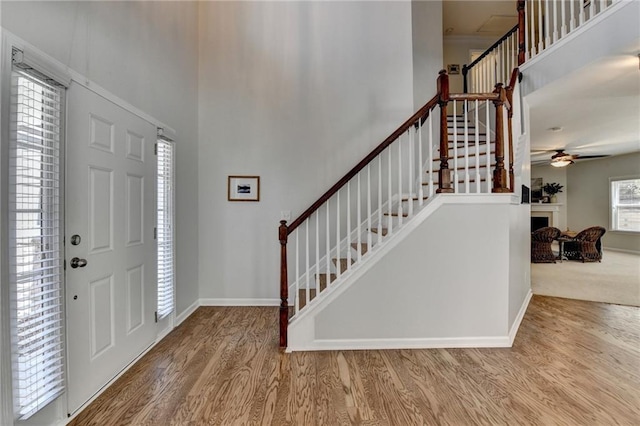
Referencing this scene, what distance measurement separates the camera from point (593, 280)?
17.0ft

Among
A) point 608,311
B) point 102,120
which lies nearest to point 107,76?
point 102,120

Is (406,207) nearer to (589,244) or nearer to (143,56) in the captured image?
(143,56)

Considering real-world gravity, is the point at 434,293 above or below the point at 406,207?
below

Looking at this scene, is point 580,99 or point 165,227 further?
point 580,99

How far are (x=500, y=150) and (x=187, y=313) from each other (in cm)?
356

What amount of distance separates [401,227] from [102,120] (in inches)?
92.4

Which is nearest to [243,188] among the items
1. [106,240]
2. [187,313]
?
[187,313]

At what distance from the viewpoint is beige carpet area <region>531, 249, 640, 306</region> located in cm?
435

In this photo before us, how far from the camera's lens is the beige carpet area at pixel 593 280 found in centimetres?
435

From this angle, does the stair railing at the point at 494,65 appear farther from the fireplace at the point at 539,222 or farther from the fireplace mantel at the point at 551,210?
the fireplace at the point at 539,222

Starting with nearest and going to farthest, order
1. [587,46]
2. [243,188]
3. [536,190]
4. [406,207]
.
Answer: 1. [587,46]
2. [406,207]
3. [243,188]
4. [536,190]

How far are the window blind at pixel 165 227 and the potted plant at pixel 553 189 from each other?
10.1m

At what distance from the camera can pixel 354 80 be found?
13.3 feet

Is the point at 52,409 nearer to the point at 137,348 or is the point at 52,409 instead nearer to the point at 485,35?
the point at 137,348
